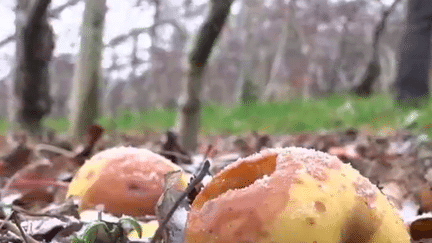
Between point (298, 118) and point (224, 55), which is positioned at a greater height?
point (224, 55)

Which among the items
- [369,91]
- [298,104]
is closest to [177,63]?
[369,91]

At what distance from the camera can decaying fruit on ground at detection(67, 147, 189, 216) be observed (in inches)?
54.2

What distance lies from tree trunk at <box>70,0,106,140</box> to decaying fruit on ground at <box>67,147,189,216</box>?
397 centimetres

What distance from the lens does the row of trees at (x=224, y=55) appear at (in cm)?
365

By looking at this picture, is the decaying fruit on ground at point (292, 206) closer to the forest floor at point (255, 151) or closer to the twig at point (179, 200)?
the twig at point (179, 200)

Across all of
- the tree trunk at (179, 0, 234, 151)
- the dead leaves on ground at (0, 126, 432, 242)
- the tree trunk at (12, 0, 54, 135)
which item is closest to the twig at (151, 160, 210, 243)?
the dead leaves on ground at (0, 126, 432, 242)

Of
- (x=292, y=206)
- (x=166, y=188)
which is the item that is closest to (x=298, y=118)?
(x=166, y=188)

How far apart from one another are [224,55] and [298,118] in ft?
95.0

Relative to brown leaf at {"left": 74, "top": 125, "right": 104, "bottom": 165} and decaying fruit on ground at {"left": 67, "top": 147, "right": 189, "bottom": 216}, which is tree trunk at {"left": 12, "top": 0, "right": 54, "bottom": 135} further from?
decaying fruit on ground at {"left": 67, "top": 147, "right": 189, "bottom": 216}

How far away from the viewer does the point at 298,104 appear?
8.56 m

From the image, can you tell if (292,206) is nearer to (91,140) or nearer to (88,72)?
(91,140)

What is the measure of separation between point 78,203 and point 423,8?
6.87m

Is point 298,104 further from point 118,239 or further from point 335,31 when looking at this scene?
point 335,31

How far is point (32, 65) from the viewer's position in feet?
14.7
